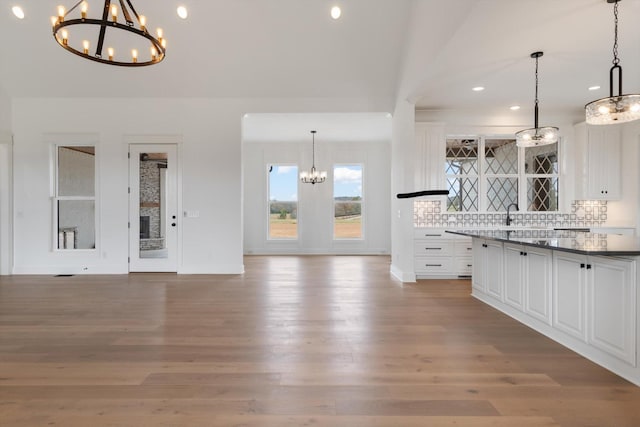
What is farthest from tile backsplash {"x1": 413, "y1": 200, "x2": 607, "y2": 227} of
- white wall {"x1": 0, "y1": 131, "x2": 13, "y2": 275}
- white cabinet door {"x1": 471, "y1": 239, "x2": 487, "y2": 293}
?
white wall {"x1": 0, "y1": 131, "x2": 13, "y2": 275}

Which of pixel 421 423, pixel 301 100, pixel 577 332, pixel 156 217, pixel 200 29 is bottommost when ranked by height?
pixel 421 423

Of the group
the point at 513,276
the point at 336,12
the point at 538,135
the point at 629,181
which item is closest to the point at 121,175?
the point at 336,12

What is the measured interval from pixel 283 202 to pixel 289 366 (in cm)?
718

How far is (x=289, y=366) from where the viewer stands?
2463mm

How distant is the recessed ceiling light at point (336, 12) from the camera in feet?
15.5

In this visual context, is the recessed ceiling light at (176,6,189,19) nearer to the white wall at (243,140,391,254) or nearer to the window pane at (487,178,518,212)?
the white wall at (243,140,391,254)

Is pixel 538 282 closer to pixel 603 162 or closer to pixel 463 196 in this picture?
pixel 463 196

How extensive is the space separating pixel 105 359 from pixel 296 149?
7.36 meters

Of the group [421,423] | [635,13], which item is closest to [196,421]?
[421,423]

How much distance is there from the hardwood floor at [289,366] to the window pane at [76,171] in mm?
2453

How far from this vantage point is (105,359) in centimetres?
259

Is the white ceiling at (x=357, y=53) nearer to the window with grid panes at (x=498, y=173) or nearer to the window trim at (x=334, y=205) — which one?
the window with grid panes at (x=498, y=173)

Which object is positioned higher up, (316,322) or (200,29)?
(200,29)

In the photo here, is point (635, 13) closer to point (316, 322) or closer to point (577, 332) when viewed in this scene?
point (577, 332)
